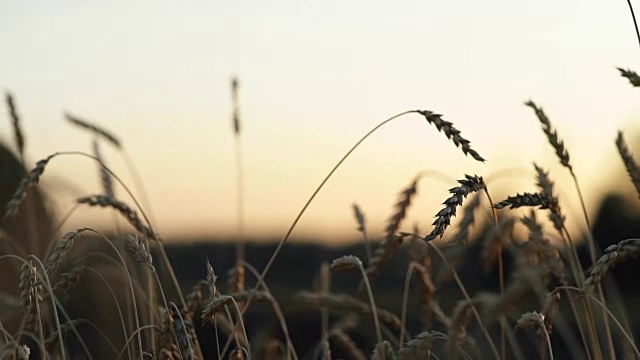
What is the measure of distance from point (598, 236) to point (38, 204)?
18349 millimetres

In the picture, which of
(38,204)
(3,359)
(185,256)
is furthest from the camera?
(185,256)

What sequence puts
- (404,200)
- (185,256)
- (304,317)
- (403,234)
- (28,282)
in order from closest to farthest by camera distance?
(28,282) < (403,234) < (404,200) < (304,317) < (185,256)

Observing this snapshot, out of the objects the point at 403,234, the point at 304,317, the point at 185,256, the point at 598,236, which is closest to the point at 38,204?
the point at 304,317

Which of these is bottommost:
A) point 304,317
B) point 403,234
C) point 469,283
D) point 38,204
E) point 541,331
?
point 469,283

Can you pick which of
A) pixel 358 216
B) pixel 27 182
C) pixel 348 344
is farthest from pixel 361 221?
pixel 27 182

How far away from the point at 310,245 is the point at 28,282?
23.6m

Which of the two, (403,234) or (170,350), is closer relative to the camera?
(170,350)

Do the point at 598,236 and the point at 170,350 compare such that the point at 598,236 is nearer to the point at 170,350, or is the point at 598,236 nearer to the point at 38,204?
the point at 38,204

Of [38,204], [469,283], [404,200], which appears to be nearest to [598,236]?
[469,283]

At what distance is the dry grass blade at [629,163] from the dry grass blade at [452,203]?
542 mm

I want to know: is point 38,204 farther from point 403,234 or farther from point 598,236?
point 598,236

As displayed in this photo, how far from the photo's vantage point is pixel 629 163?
2783 mm

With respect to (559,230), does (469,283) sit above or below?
below

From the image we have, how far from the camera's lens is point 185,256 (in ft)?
84.3
